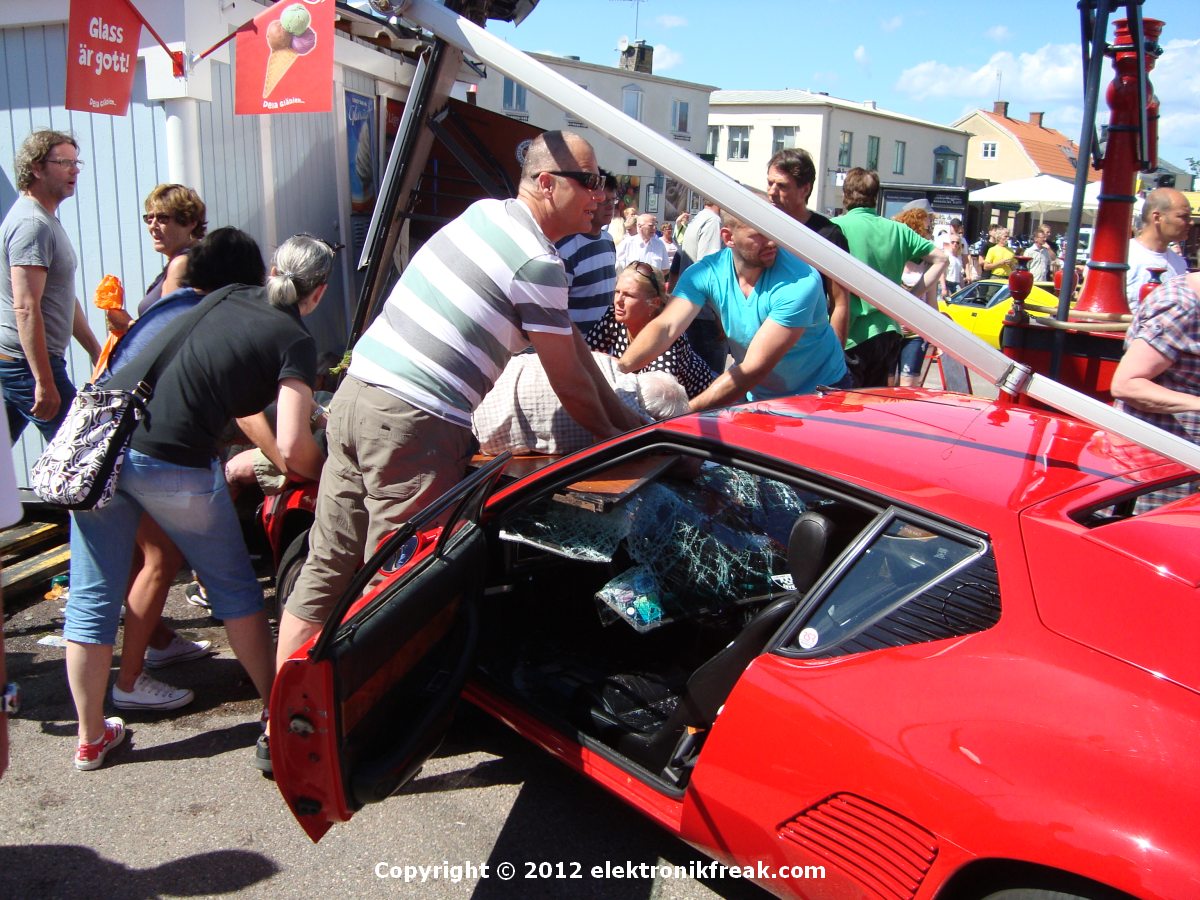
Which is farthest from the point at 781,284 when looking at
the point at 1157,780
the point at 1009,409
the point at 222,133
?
the point at 222,133

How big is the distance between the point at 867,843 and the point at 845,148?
53939 mm

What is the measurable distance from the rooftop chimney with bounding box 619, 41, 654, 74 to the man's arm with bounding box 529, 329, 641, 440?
41260mm

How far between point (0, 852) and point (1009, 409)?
3197mm

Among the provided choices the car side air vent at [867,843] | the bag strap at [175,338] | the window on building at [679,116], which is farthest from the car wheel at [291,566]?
the window on building at [679,116]

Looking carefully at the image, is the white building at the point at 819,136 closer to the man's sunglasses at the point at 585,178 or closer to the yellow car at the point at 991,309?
the yellow car at the point at 991,309

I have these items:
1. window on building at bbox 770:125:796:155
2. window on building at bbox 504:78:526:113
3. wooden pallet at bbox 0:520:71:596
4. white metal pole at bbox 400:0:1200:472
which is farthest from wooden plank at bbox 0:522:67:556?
window on building at bbox 770:125:796:155

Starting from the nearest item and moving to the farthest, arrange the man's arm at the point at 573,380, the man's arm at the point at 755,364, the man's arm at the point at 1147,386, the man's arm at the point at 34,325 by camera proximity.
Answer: the man's arm at the point at 573,380, the man's arm at the point at 1147,386, the man's arm at the point at 755,364, the man's arm at the point at 34,325

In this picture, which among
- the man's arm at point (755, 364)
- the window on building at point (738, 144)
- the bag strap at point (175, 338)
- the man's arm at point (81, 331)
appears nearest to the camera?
the bag strap at point (175, 338)

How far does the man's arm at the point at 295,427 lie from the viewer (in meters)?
3.01

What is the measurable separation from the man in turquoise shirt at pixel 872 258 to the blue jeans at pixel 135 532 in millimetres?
3533

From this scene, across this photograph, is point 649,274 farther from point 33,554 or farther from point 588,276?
point 33,554

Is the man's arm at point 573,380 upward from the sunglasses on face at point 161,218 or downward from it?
downward

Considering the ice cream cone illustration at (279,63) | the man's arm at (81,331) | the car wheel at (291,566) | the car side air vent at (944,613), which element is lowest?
the car wheel at (291,566)

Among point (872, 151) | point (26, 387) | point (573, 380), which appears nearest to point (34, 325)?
point (26, 387)
